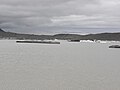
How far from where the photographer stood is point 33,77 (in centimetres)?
2839

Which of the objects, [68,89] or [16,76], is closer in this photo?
[68,89]

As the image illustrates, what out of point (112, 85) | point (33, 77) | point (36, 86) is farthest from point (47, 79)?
point (112, 85)

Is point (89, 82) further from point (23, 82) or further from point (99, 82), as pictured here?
point (23, 82)

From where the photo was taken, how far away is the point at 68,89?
75.6 feet

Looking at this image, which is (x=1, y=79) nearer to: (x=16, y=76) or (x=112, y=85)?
(x=16, y=76)

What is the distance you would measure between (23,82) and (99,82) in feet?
23.2

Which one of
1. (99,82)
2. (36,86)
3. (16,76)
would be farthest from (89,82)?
(16,76)

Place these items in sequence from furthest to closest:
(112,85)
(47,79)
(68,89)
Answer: (47,79) < (112,85) < (68,89)

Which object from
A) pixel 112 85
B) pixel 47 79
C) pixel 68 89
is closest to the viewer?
pixel 68 89

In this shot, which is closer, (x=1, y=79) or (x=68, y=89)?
(x=68, y=89)

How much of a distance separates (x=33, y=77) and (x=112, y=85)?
8.12 m

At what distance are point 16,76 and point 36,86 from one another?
545cm

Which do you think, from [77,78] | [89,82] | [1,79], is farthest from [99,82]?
[1,79]

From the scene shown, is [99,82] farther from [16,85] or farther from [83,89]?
[16,85]
